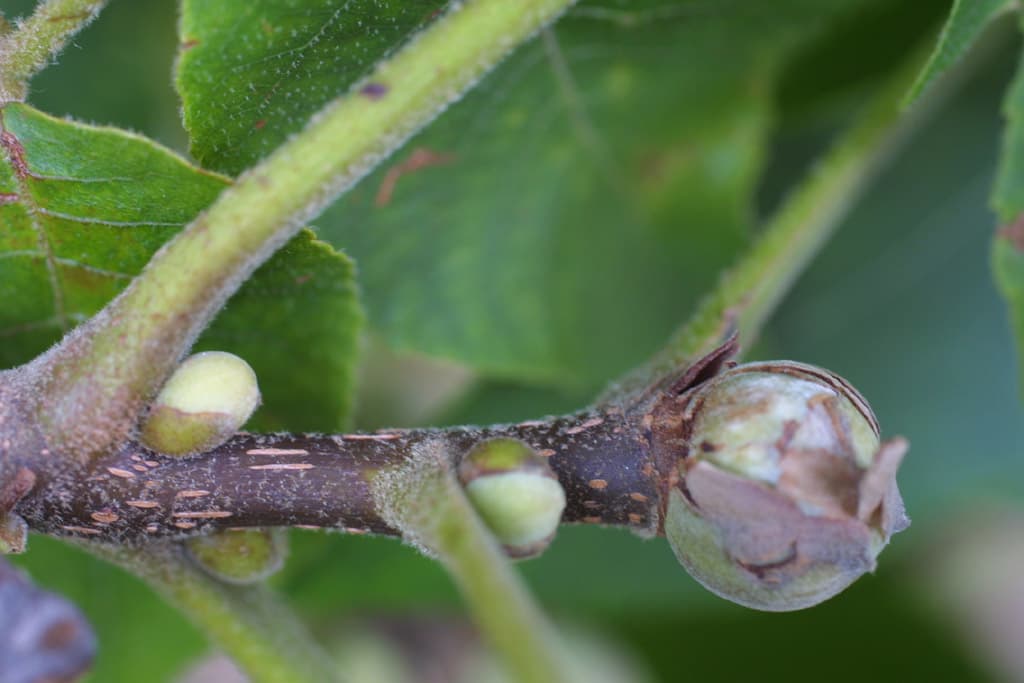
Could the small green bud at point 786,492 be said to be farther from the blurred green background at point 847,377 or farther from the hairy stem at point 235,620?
the blurred green background at point 847,377

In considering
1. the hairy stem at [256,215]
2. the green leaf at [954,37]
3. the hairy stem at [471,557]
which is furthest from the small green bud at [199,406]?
the green leaf at [954,37]

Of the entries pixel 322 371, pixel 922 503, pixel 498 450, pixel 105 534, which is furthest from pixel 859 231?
pixel 105 534

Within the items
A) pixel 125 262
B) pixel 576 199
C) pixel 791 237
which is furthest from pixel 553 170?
pixel 125 262

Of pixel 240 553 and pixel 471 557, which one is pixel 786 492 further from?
pixel 240 553

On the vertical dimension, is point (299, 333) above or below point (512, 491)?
above

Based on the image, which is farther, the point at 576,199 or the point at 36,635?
the point at 576,199

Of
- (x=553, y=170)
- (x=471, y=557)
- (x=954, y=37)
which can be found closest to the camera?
(x=471, y=557)

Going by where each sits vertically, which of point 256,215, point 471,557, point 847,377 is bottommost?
point 471,557
